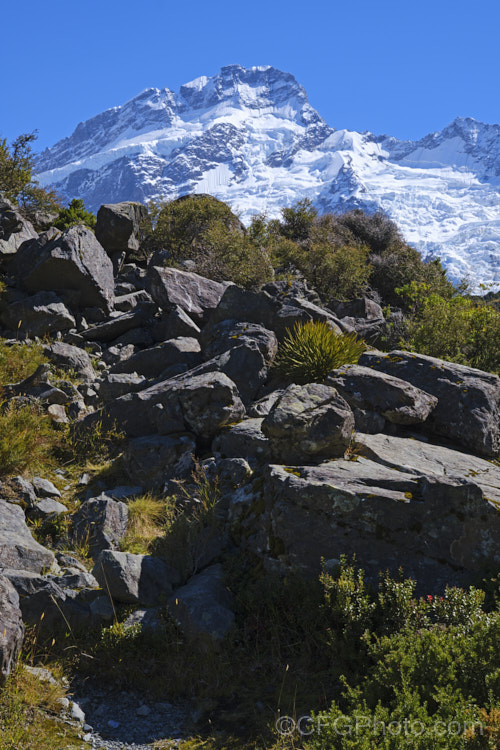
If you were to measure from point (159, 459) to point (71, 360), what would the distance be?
4.59 meters

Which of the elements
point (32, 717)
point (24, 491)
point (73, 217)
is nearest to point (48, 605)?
point (32, 717)

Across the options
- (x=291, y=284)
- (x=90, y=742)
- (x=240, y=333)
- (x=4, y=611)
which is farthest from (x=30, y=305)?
(x=90, y=742)

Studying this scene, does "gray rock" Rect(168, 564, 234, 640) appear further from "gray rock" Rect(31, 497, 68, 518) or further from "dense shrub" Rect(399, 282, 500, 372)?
"dense shrub" Rect(399, 282, 500, 372)

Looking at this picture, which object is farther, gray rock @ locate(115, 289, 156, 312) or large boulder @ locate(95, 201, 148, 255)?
large boulder @ locate(95, 201, 148, 255)

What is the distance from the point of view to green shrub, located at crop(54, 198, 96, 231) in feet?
60.7

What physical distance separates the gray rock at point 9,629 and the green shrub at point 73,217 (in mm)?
15633

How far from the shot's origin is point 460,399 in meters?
8.56

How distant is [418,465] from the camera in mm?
7102

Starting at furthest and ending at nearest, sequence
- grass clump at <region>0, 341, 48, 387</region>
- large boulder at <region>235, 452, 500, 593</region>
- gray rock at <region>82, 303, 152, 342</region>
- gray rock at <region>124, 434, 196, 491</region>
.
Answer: gray rock at <region>82, 303, 152, 342</region> → grass clump at <region>0, 341, 48, 387</region> → gray rock at <region>124, 434, 196, 491</region> → large boulder at <region>235, 452, 500, 593</region>

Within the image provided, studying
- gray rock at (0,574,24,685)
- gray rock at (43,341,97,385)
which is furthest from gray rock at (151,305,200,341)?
gray rock at (0,574,24,685)

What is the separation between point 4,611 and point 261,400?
19.0 ft

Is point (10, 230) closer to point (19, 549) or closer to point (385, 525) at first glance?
point (19, 549)

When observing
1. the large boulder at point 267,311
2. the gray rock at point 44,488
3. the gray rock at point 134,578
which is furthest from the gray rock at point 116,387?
the gray rock at point 134,578

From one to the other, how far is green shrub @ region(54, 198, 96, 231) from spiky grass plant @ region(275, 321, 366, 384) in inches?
454
